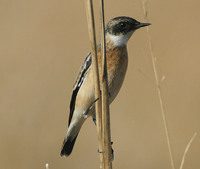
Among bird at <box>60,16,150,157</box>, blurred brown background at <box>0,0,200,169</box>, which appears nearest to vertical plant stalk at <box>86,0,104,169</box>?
bird at <box>60,16,150,157</box>

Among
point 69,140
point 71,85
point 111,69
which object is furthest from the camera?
point 71,85

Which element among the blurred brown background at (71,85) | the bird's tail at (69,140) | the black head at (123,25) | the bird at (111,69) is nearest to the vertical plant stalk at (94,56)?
the bird at (111,69)

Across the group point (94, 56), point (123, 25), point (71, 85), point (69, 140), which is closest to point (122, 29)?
point (123, 25)

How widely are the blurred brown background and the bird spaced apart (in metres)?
2.67

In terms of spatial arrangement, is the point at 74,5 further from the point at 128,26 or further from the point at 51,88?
the point at 128,26

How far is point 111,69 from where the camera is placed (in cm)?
427

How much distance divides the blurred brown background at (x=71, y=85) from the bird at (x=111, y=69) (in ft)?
8.77

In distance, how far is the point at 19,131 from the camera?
767 centimetres

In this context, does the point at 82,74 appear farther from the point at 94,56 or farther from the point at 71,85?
the point at 71,85

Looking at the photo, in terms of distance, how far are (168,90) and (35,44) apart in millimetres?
2454

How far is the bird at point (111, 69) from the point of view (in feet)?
14.1

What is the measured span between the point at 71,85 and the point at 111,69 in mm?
3986

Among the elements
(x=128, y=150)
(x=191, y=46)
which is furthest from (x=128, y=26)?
(x=191, y=46)

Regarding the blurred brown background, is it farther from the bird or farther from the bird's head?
the bird's head
